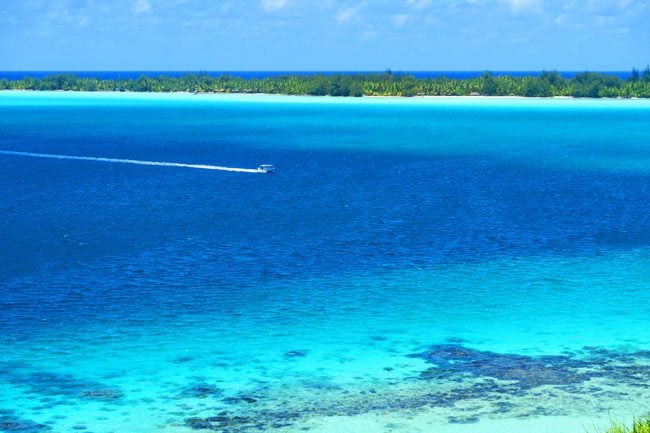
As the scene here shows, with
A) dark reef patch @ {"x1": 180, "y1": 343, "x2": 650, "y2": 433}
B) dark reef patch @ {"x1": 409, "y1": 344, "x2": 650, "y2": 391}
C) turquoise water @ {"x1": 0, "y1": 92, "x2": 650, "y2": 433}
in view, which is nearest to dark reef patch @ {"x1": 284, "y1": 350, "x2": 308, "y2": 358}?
turquoise water @ {"x1": 0, "y1": 92, "x2": 650, "y2": 433}

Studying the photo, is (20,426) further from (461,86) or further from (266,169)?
(461,86)

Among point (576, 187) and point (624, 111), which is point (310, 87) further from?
point (576, 187)

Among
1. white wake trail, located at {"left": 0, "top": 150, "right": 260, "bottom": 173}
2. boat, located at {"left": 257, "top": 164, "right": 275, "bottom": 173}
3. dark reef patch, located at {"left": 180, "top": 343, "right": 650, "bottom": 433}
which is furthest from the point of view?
white wake trail, located at {"left": 0, "top": 150, "right": 260, "bottom": 173}

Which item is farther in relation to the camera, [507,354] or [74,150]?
[74,150]

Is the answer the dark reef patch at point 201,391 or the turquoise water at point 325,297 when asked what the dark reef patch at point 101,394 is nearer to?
the turquoise water at point 325,297

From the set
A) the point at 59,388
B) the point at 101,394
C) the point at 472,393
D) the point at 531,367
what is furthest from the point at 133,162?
the point at 472,393

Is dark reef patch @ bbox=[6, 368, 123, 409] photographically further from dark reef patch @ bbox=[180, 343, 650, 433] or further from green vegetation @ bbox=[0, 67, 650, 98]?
green vegetation @ bbox=[0, 67, 650, 98]

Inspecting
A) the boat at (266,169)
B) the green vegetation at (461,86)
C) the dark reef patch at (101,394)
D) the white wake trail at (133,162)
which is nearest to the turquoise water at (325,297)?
the dark reef patch at (101,394)

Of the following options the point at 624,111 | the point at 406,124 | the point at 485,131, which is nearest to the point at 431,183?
the point at 485,131
